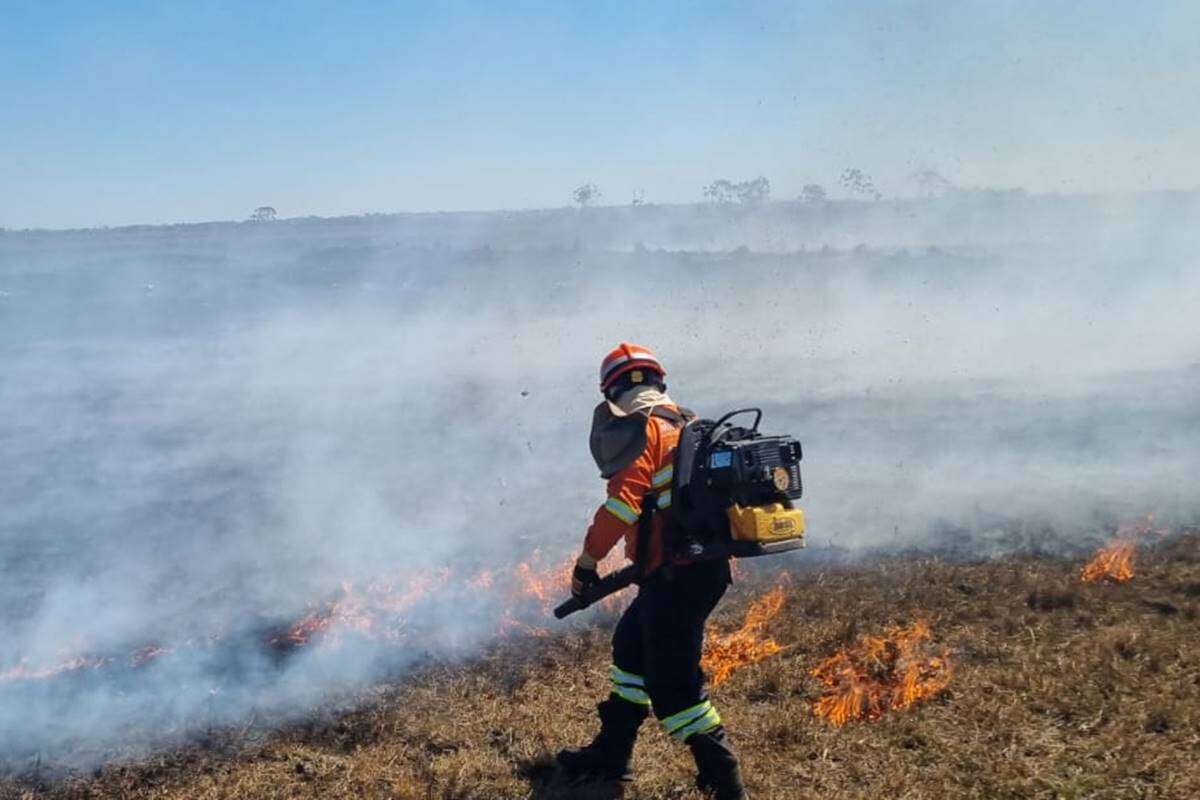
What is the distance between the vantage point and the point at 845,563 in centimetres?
850

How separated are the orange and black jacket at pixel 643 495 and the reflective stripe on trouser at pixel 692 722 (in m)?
0.72

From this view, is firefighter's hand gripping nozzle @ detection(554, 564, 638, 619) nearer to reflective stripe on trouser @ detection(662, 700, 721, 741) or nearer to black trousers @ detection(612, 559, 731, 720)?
black trousers @ detection(612, 559, 731, 720)

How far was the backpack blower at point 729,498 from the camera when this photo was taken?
14.3ft

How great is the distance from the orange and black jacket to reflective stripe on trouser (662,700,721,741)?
2.38 ft

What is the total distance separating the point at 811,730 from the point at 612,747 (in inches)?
50.1

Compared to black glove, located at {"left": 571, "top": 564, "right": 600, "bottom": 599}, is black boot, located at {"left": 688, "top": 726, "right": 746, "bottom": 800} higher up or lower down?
lower down

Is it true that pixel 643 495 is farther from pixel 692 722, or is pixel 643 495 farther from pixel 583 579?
pixel 692 722

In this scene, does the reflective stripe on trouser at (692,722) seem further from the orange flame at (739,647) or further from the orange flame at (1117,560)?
the orange flame at (1117,560)

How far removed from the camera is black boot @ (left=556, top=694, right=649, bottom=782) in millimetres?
4855

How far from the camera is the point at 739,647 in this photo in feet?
21.6

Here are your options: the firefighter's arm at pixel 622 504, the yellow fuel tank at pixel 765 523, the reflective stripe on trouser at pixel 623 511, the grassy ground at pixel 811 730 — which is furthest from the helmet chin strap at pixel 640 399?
the grassy ground at pixel 811 730

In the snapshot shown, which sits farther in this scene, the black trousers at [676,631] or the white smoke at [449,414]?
the white smoke at [449,414]

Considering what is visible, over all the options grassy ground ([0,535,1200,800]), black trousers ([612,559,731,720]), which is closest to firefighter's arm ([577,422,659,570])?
black trousers ([612,559,731,720])

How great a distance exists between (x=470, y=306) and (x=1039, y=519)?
18963mm
